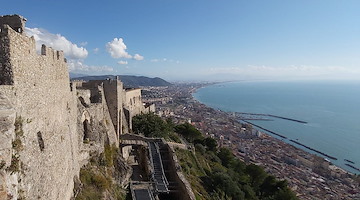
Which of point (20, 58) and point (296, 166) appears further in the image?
point (296, 166)

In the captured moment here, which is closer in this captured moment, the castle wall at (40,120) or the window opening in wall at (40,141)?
the castle wall at (40,120)

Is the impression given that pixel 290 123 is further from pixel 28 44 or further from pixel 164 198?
pixel 28 44

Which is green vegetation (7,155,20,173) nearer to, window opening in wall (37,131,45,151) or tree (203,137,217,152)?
window opening in wall (37,131,45,151)

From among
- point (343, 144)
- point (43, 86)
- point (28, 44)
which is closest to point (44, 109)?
point (43, 86)

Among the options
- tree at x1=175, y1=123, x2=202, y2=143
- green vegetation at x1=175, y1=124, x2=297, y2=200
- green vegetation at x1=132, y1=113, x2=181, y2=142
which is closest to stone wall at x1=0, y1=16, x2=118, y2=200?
green vegetation at x1=175, y1=124, x2=297, y2=200

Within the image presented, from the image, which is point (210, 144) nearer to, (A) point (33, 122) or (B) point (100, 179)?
(B) point (100, 179)

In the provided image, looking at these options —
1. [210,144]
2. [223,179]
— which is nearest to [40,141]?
[223,179]

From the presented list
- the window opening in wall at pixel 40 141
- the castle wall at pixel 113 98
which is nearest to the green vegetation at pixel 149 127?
the castle wall at pixel 113 98

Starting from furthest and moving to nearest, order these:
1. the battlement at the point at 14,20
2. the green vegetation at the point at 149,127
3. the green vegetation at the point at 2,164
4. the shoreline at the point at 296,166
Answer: the shoreline at the point at 296,166 < the green vegetation at the point at 149,127 < the battlement at the point at 14,20 < the green vegetation at the point at 2,164

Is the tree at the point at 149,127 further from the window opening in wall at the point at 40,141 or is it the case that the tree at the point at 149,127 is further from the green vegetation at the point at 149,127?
the window opening in wall at the point at 40,141
